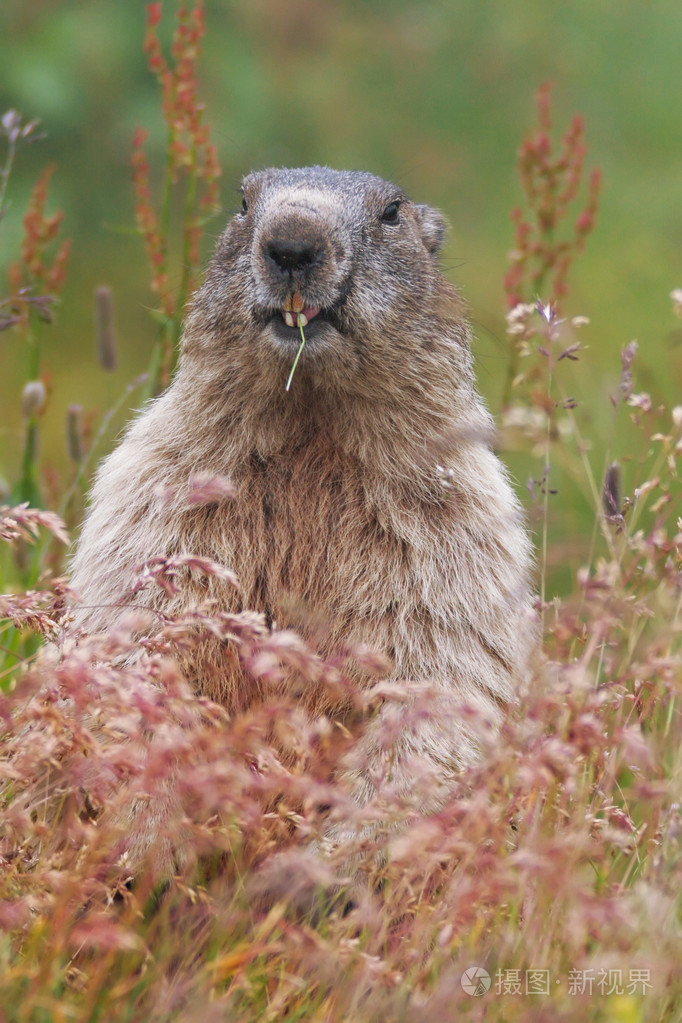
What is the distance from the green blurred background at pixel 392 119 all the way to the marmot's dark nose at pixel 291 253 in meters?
6.46

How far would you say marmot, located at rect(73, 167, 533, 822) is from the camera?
125 inches

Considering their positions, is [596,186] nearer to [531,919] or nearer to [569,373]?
[531,919]

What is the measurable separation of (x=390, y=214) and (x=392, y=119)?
8.65 m

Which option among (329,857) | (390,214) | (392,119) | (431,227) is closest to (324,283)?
(390,214)

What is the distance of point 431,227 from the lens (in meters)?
4.20

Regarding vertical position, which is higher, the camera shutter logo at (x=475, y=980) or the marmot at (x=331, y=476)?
the marmot at (x=331, y=476)

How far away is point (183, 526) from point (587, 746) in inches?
65.1

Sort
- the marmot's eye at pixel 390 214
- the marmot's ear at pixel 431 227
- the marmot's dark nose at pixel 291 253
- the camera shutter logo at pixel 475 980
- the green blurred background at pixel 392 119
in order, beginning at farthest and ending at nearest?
the green blurred background at pixel 392 119
the marmot's ear at pixel 431 227
the marmot's eye at pixel 390 214
the marmot's dark nose at pixel 291 253
the camera shutter logo at pixel 475 980

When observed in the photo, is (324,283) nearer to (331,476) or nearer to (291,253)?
(291,253)

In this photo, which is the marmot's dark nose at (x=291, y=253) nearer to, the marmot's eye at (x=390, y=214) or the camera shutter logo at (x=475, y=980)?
the marmot's eye at (x=390, y=214)

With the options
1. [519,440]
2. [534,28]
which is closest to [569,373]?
[534,28]

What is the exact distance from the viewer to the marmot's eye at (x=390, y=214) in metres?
3.74

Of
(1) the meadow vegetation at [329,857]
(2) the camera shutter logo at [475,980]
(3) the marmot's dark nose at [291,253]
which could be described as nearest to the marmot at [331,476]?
(3) the marmot's dark nose at [291,253]

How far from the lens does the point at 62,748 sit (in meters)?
2.30
